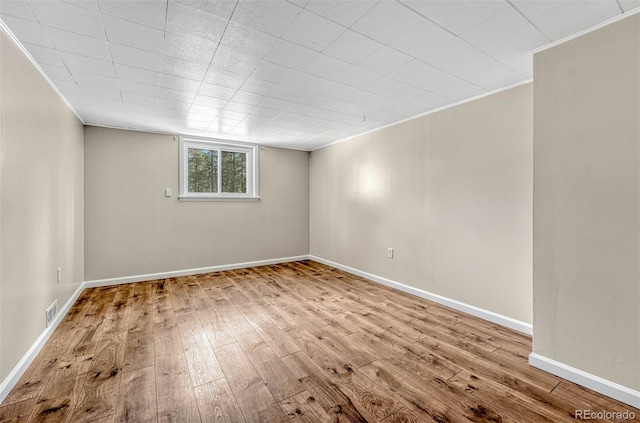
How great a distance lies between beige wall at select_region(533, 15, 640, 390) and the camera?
5.15ft

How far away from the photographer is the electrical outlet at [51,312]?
230cm

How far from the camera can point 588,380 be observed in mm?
1696

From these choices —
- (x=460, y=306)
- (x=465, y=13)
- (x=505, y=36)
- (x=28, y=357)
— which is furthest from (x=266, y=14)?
(x=460, y=306)

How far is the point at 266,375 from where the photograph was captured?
1.83 meters

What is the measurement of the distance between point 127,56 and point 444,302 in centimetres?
367

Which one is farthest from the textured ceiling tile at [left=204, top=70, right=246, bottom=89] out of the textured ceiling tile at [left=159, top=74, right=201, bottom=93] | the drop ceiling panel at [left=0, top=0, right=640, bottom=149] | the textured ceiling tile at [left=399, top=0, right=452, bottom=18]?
the textured ceiling tile at [left=399, top=0, right=452, bottom=18]

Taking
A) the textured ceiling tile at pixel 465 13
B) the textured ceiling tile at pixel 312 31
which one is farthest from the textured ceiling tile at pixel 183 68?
the textured ceiling tile at pixel 465 13

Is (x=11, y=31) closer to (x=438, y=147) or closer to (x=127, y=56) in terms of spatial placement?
(x=127, y=56)

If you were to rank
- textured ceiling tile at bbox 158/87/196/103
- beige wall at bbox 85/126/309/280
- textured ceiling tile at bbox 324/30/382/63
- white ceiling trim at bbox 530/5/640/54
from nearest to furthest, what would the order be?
white ceiling trim at bbox 530/5/640/54 → textured ceiling tile at bbox 324/30/382/63 → textured ceiling tile at bbox 158/87/196/103 → beige wall at bbox 85/126/309/280

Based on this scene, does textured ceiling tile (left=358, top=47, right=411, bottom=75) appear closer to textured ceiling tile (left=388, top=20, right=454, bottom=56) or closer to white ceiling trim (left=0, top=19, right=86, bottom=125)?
textured ceiling tile (left=388, top=20, right=454, bottom=56)

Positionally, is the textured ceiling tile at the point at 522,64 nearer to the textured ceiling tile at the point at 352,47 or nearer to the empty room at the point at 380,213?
the empty room at the point at 380,213

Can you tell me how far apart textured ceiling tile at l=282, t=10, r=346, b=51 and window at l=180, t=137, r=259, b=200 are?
322cm

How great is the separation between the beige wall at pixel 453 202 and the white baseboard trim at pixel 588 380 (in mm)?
636

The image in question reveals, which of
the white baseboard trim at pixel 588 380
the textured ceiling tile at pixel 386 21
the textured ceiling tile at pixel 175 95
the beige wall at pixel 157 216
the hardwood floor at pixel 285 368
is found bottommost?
the hardwood floor at pixel 285 368
